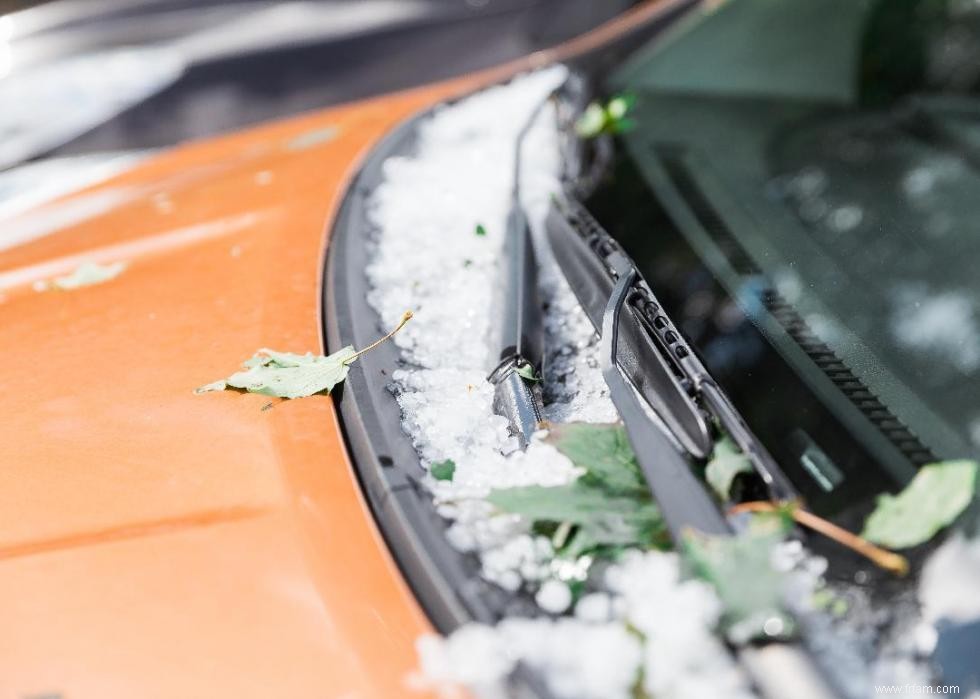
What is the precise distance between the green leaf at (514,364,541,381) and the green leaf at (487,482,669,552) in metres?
0.21

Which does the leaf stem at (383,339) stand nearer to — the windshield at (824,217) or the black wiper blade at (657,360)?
the black wiper blade at (657,360)

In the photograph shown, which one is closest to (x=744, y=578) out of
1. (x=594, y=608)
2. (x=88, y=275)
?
(x=594, y=608)

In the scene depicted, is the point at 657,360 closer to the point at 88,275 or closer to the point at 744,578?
the point at 744,578

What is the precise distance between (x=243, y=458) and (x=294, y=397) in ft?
0.36

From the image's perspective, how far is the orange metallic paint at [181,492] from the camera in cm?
81

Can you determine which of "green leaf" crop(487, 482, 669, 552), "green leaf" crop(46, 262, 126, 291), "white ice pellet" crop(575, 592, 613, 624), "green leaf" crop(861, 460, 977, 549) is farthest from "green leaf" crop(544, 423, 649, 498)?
"green leaf" crop(46, 262, 126, 291)

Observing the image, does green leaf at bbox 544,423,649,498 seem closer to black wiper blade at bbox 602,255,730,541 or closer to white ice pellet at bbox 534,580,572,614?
black wiper blade at bbox 602,255,730,541

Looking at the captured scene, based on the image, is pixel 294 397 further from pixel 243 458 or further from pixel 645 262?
pixel 645 262

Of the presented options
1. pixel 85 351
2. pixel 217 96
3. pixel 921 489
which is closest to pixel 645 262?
pixel 921 489

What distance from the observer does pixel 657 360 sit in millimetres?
1050

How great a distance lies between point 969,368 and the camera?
1.12 meters

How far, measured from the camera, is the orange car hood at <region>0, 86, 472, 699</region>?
807 millimetres

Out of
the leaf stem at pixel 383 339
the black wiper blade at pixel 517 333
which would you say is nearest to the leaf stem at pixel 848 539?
the black wiper blade at pixel 517 333

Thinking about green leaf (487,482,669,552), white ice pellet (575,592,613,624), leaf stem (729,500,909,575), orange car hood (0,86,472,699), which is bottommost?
leaf stem (729,500,909,575)
